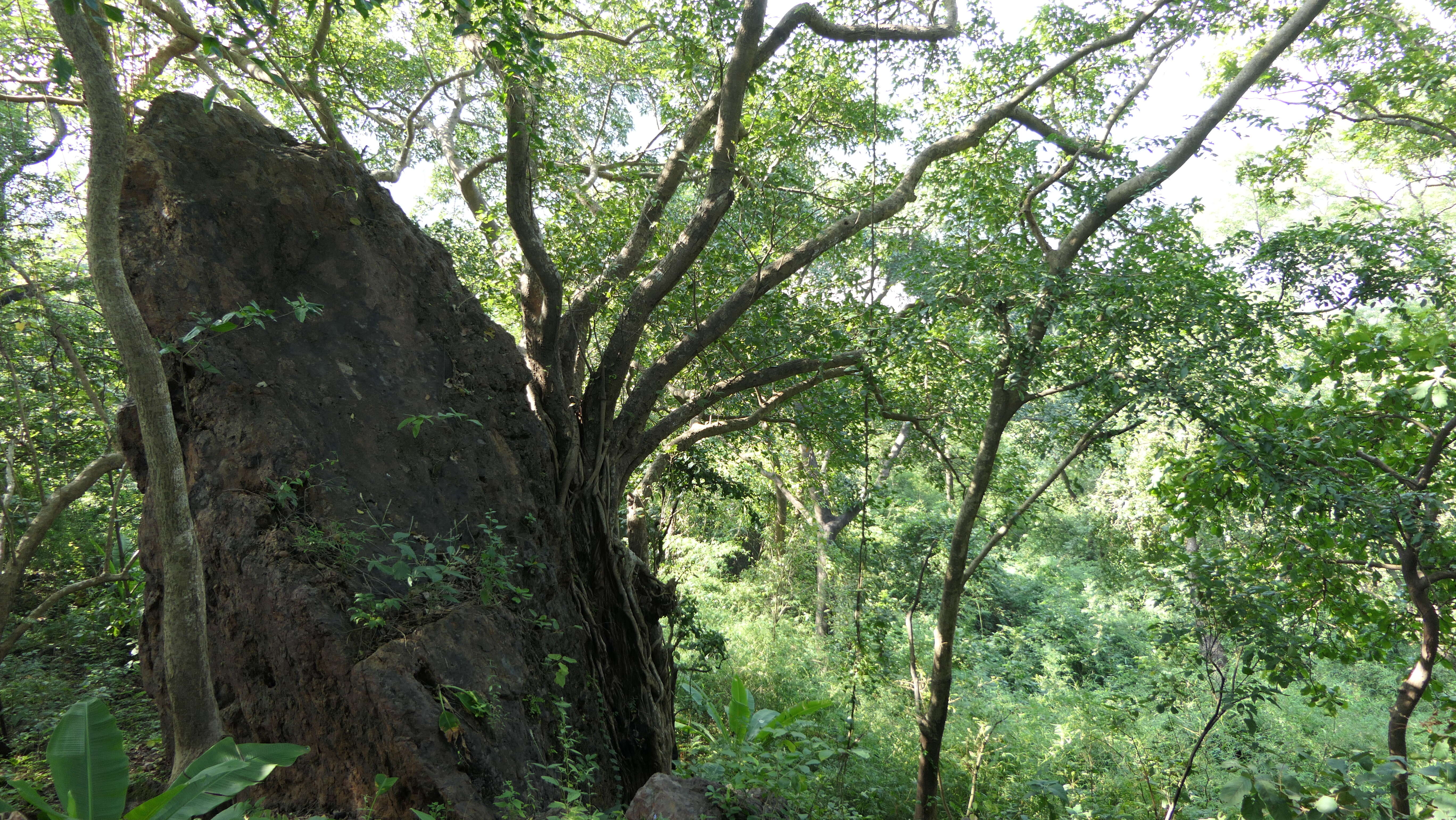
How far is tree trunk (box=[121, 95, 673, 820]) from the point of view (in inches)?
120

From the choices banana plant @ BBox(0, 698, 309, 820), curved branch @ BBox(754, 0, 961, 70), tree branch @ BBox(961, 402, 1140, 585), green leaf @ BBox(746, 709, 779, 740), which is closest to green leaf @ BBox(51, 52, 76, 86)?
banana plant @ BBox(0, 698, 309, 820)

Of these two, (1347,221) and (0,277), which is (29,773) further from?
(1347,221)

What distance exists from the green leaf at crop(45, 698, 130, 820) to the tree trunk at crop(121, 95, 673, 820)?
0.69 metres

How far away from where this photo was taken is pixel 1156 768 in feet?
20.2

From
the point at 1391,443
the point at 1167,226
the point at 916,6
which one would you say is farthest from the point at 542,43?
the point at 1391,443

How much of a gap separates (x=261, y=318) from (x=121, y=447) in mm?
873

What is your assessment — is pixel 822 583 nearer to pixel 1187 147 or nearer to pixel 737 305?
pixel 737 305

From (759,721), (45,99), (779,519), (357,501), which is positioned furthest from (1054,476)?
(779,519)

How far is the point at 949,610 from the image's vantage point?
5.47m

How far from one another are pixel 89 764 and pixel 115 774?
0.09 m

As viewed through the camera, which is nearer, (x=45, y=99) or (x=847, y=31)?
(x=45, y=99)

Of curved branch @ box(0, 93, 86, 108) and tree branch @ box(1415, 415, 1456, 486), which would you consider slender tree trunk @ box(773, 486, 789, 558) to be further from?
curved branch @ box(0, 93, 86, 108)

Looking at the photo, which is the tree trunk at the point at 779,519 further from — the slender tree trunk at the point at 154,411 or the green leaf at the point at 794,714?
the slender tree trunk at the point at 154,411

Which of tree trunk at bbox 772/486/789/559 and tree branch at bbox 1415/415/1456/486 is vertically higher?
tree trunk at bbox 772/486/789/559
